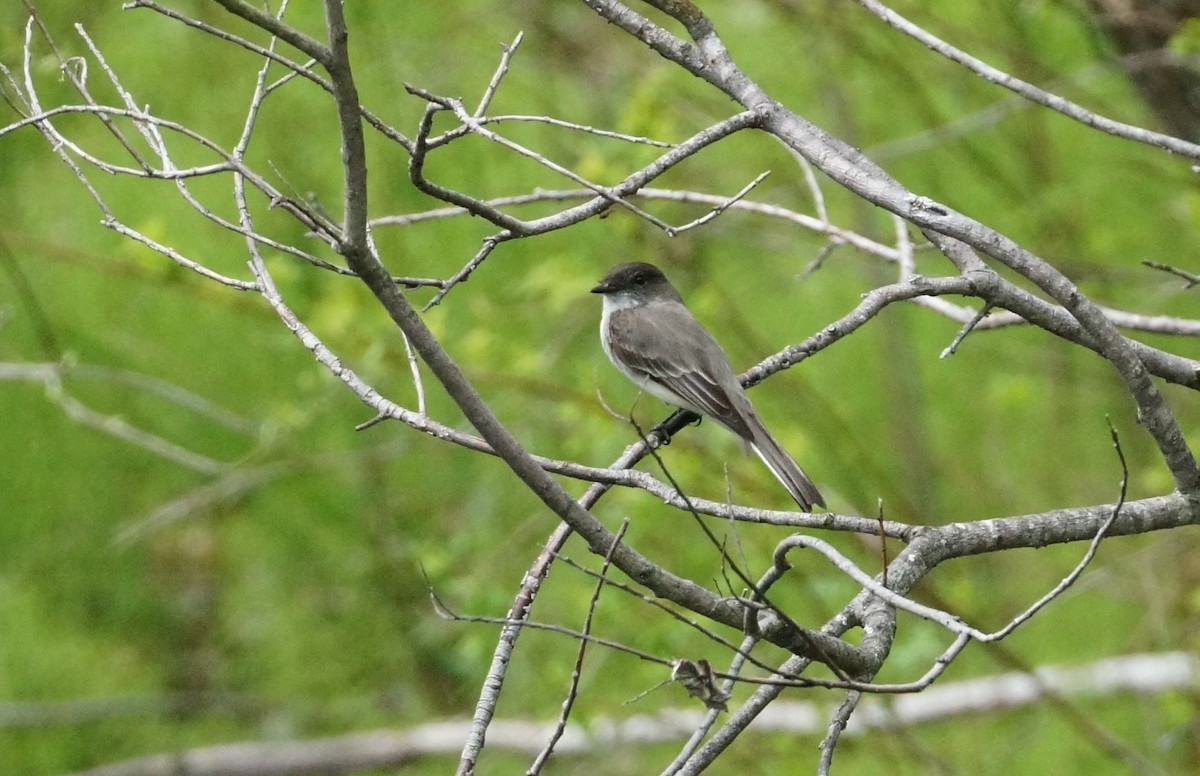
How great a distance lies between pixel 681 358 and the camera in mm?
5012

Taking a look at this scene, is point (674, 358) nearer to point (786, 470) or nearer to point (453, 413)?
point (786, 470)

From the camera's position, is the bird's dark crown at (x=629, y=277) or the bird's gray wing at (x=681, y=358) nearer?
the bird's gray wing at (x=681, y=358)

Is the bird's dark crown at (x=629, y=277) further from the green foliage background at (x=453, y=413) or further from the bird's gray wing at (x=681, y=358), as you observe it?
the green foliage background at (x=453, y=413)

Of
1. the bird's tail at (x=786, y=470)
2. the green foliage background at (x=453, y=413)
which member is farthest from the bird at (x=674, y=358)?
the green foliage background at (x=453, y=413)

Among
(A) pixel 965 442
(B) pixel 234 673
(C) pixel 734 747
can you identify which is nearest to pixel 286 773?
(B) pixel 234 673

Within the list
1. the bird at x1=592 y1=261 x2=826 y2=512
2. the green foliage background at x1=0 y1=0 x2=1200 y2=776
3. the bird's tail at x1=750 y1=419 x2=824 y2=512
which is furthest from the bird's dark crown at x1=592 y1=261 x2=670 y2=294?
the bird's tail at x1=750 y1=419 x2=824 y2=512

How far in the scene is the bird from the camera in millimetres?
4504

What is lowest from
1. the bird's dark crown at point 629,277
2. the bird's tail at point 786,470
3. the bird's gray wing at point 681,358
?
the bird's tail at point 786,470

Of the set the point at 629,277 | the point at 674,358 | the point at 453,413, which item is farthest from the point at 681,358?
the point at 453,413

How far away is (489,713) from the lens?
7.13 ft

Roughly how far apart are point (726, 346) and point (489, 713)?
5.02 meters

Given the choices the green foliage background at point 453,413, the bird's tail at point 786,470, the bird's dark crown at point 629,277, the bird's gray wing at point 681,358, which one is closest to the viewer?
the bird's tail at point 786,470

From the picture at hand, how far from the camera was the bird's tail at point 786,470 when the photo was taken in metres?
4.01

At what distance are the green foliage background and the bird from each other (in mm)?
417
